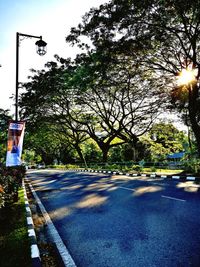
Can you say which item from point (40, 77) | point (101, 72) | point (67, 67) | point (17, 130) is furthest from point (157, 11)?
point (40, 77)

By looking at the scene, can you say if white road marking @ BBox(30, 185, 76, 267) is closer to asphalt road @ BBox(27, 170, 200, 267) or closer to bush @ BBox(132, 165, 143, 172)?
asphalt road @ BBox(27, 170, 200, 267)

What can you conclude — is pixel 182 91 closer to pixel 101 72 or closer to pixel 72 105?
pixel 101 72

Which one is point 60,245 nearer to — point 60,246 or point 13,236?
point 60,246

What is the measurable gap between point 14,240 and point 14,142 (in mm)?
4671

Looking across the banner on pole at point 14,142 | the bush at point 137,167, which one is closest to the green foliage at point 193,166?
the bush at point 137,167

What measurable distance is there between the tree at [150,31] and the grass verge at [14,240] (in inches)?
433

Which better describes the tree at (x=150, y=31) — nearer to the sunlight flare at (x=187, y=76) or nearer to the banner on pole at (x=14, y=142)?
the sunlight flare at (x=187, y=76)

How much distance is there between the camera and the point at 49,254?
16.6 ft

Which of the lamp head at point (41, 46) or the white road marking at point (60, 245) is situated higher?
the lamp head at point (41, 46)

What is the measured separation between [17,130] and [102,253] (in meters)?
6.17

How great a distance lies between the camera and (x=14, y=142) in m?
9.70

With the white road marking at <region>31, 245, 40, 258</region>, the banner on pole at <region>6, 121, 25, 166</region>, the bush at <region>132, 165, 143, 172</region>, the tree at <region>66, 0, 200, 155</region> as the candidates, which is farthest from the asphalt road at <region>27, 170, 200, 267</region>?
the bush at <region>132, 165, 143, 172</region>

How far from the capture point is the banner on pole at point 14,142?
31.2 ft

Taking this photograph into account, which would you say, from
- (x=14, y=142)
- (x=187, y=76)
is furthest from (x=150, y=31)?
(x=14, y=142)
